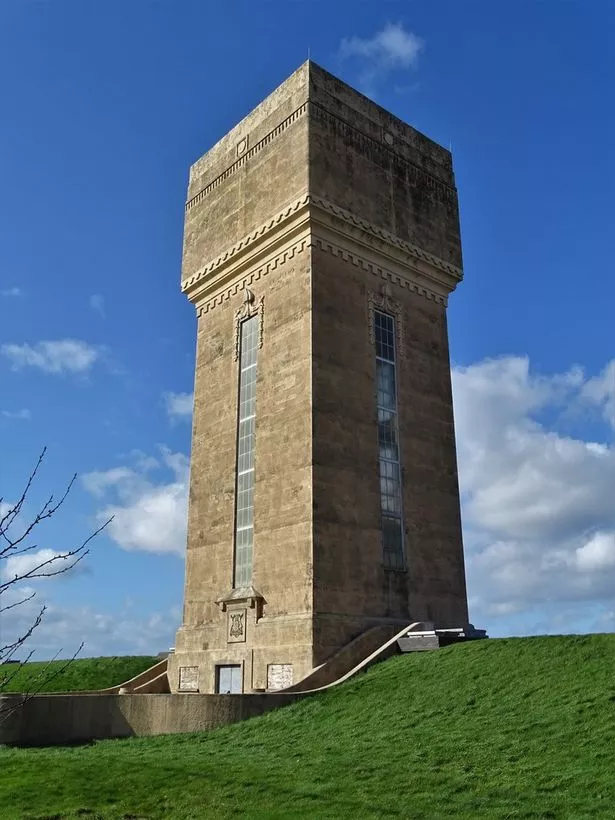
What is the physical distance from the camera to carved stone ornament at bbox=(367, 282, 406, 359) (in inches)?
1115

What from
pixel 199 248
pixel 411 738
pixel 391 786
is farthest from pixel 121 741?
pixel 199 248

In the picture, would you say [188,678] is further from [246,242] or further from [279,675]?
[246,242]

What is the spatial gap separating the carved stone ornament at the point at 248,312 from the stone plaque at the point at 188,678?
11.2 m

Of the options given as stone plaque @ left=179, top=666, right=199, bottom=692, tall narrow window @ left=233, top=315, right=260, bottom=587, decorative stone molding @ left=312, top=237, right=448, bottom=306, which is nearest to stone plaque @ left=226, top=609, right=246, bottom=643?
tall narrow window @ left=233, top=315, right=260, bottom=587

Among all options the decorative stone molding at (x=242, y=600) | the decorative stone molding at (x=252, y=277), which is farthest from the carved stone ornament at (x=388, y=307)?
the decorative stone molding at (x=242, y=600)

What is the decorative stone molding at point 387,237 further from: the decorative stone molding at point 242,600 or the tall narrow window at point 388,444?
the decorative stone molding at point 242,600

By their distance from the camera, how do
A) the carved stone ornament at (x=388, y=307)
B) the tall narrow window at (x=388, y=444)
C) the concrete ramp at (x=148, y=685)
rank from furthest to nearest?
1. the carved stone ornament at (x=388, y=307)
2. the concrete ramp at (x=148, y=685)
3. the tall narrow window at (x=388, y=444)

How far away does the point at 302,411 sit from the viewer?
2533 cm

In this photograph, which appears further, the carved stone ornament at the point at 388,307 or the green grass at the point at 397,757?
the carved stone ornament at the point at 388,307

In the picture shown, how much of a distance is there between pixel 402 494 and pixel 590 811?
56.3 feet

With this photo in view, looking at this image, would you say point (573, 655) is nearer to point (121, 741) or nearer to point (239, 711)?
point (239, 711)

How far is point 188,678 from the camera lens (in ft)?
88.5

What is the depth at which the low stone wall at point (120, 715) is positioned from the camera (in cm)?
1877

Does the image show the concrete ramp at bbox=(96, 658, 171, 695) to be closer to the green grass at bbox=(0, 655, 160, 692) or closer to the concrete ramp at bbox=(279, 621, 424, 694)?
the green grass at bbox=(0, 655, 160, 692)
